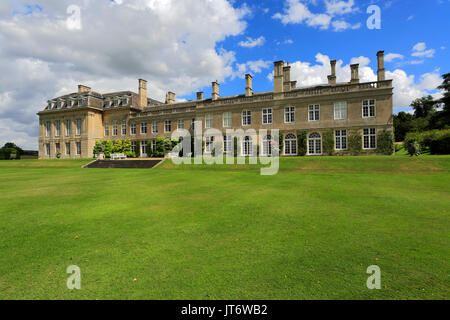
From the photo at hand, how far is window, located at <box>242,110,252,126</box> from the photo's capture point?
33562 mm

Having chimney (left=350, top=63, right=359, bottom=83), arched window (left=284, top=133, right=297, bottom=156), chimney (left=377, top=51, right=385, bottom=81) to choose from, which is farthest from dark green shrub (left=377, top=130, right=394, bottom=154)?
arched window (left=284, top=133, right=297, bottom=156)

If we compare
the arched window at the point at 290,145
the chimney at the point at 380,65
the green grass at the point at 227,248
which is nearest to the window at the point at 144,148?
the arched window at the point at 290,145

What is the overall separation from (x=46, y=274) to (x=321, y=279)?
368 cm

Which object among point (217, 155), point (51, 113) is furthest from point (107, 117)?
point (217, 155)

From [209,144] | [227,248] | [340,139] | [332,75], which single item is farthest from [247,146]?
[227,248]

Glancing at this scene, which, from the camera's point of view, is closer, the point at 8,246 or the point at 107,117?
the point at 8,246

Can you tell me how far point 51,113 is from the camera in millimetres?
46531

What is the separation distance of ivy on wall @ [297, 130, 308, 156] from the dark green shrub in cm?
797

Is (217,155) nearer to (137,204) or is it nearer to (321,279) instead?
(137,204)

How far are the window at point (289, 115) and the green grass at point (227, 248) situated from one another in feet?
81.5

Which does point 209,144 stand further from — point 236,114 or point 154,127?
point 154,127

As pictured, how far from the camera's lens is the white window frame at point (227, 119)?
34594 millimetres

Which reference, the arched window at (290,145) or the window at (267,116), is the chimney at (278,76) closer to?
the window at (267,116)

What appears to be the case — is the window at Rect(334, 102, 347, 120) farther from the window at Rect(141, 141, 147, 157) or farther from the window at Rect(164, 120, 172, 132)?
the window at Rect(141, 141, 147, 157)
